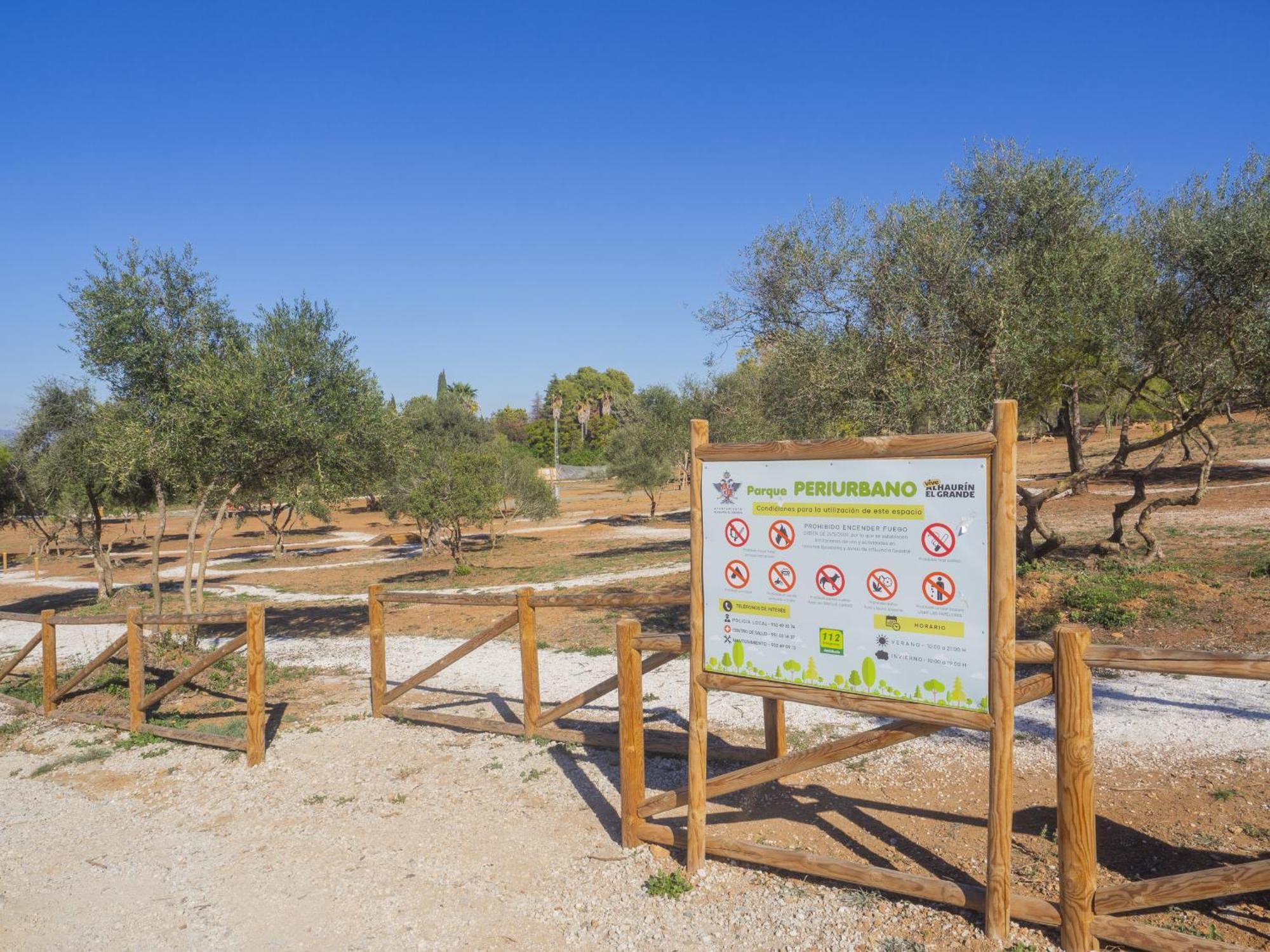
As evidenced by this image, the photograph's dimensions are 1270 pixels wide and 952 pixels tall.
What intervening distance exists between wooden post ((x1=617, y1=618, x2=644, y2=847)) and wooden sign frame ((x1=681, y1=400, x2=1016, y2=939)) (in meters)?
0.51

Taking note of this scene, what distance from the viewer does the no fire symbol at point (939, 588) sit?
14.5ft

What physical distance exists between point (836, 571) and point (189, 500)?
16.5m

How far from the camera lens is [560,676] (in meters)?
11.2

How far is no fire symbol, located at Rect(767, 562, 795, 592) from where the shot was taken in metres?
5.09

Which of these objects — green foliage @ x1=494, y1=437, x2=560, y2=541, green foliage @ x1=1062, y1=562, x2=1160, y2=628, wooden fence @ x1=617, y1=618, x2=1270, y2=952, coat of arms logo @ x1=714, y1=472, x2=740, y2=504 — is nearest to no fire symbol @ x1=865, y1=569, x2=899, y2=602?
wooden fence @ x1=617, y1=618, x2=1270, y2=952

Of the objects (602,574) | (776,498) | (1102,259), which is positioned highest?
(1102,259)

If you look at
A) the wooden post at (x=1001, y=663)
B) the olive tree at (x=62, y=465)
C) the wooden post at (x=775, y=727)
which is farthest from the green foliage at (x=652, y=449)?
the wooden post at (x=1001, y=663)

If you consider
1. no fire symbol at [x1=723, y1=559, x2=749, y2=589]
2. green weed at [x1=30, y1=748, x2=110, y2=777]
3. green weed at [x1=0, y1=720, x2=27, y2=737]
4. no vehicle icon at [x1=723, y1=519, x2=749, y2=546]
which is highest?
no vehicle icon at [x1=723, y1=519, x2=749, y2=546]

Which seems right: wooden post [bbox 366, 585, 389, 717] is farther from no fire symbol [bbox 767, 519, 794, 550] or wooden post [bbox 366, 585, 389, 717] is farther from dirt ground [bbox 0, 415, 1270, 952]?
no fire symbol [bbox 767, 519, 794, 550]

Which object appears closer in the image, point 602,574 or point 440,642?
point 440,642

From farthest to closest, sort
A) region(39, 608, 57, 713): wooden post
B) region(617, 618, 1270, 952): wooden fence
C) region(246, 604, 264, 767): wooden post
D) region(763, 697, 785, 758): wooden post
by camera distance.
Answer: region(39, 608, 57, 713): wooden post < region(246, 604, 264, 767): wooden post < region(763, 697, 785, 758): wooden post < region(617, 618, 1270, 952): wooden fence

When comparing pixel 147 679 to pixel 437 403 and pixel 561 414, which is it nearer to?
pixel 437 403

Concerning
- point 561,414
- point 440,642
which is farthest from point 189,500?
point 561,414

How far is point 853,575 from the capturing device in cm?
479
